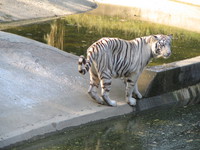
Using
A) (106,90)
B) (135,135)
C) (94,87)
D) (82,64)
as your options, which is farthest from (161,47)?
(135,135)

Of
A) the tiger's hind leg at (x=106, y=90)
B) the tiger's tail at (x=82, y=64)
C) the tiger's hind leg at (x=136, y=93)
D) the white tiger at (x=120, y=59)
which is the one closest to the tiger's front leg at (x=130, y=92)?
→ the white tiger at (x=120, y=59)

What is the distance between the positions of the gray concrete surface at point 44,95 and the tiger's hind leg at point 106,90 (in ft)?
0.38

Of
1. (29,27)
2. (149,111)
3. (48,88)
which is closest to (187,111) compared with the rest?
(149,111)

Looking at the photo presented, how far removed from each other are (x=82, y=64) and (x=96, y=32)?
8.43 meters

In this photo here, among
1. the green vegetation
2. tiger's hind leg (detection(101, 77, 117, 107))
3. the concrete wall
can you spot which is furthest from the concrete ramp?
the concrete wall

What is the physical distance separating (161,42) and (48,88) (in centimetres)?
210

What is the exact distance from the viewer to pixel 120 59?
845 cm

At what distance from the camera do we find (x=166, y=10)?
24.8 metres

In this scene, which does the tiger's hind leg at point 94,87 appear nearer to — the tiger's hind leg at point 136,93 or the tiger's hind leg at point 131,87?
the tiger's hind leg at point 131,87

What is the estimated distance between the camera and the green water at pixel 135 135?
707 centimetres

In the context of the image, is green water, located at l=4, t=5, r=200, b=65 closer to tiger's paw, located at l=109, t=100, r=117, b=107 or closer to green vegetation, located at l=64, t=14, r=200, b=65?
green vegetation, located at l=64, t=14, r=200, b=65

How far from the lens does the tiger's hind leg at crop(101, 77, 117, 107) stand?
8.20 meters

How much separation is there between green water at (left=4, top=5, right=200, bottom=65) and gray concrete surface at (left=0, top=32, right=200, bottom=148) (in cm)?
282

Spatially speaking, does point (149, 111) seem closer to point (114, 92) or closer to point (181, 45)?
point (114, 92)
